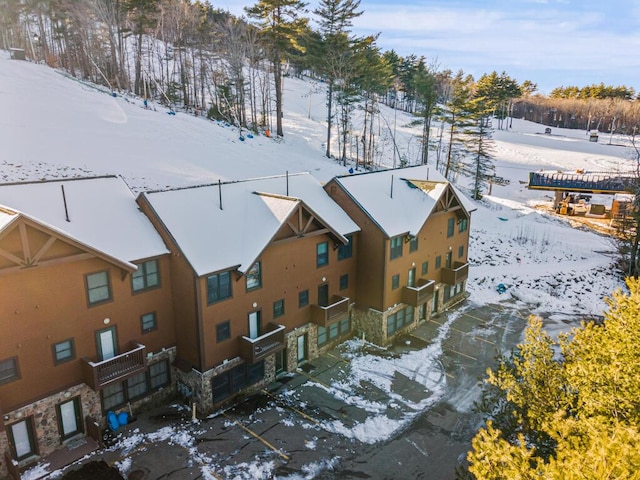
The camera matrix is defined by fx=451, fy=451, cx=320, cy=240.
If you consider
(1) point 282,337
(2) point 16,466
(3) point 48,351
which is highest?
(3) point 48,351

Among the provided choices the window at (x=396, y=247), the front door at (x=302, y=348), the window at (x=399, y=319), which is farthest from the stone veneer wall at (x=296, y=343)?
the window at (x=396, y=247)

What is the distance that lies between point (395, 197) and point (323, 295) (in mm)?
7717

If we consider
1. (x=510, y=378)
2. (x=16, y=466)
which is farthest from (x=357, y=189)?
(x=16, y=466)

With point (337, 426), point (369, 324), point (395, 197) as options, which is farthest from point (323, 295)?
point (395, 197)

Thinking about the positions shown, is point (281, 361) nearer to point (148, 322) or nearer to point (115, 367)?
point (148, 322)

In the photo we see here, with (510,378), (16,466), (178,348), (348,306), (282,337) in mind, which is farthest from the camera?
(348,306)

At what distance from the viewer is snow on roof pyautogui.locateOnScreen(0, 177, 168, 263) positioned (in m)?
17.2

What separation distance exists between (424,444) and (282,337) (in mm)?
7815

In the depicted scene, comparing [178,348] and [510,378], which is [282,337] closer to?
[178,348]

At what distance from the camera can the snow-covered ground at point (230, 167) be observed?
110ft

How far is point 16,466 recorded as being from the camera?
51.4ft

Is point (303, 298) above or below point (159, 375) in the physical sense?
above

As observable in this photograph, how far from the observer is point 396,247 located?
84.6ft

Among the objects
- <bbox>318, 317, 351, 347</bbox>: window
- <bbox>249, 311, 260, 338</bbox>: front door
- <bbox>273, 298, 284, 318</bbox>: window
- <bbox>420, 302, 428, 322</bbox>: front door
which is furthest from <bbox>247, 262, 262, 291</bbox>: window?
<bbox>420, 302, 428, 322</bbox>: front door
